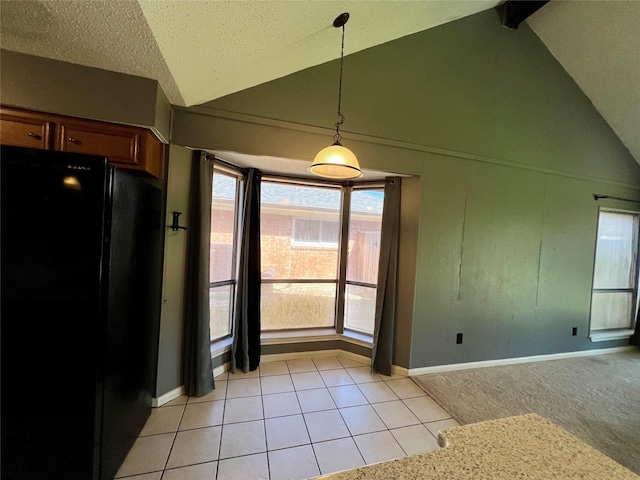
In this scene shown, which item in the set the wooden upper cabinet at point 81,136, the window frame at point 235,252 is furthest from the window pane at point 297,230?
the wooden upper cabinet at point 81,136

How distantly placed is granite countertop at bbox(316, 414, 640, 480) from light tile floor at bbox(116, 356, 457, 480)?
142 cm

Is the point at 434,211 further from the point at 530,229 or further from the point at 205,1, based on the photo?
the point at 205,1

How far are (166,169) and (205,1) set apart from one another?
132cm

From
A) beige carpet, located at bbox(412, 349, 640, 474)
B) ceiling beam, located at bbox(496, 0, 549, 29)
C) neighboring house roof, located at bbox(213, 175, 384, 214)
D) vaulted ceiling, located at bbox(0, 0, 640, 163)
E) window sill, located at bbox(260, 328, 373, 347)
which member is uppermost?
ceiling beam, located at bbox(496, 0, 549, 29)

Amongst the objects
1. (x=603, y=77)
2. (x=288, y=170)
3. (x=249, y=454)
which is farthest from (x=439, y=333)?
(x=603, y=77)

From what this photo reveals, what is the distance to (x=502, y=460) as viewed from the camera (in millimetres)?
711

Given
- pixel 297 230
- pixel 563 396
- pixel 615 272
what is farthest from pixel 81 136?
pixel 615 272

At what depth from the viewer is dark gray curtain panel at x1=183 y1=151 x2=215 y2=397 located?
2.45 meters

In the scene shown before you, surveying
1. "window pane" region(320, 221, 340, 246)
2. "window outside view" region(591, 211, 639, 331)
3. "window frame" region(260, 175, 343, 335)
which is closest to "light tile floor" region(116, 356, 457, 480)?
"window frame" region(260, 175, 343, 335)

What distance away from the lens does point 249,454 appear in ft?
6.18

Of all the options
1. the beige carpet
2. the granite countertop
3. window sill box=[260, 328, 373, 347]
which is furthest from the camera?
window sill box=[260, 328, 373, 347]

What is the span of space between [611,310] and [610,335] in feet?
1.31

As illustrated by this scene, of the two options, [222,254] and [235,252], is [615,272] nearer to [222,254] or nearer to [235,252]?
[235,252]

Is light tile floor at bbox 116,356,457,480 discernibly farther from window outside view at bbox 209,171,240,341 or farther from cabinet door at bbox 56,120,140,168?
cabinet door at bbox 56,120,140,168
